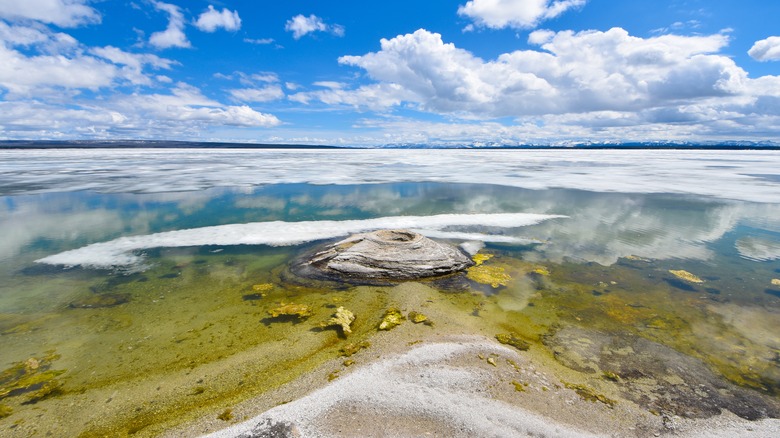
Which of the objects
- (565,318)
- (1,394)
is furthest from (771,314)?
(1,394)

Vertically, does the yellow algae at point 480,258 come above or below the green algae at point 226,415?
above

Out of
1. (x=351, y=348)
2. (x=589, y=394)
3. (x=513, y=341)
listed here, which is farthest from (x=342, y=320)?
(x=589, y=394)

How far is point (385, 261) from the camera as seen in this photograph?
11938 millimetres

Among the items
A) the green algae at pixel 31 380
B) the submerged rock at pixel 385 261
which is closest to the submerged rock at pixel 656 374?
the submerged rock at pixel 385 261

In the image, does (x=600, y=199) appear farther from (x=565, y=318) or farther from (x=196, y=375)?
(x=196, y=375)

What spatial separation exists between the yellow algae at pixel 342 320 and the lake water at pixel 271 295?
0.99 ft

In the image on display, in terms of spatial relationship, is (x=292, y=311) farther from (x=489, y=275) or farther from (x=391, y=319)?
(x=489, y=275)

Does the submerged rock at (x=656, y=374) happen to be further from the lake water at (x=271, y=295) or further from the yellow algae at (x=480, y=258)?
the yellow algae at (x=480, y=258)

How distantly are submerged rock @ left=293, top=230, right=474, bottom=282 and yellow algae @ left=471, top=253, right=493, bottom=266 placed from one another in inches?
11.3

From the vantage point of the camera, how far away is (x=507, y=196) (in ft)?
90.0

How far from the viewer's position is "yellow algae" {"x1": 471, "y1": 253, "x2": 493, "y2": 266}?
12859 mm

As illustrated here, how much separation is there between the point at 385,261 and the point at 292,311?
3.65 m

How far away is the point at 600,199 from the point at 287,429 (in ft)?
89.5

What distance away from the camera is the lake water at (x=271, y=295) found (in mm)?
6742
